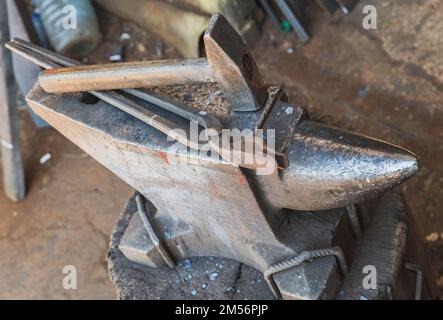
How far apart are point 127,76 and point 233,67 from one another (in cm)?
39

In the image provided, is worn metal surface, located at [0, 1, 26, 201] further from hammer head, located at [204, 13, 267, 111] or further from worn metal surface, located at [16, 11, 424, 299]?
hammer head, located at [204, 13, 267, 111]

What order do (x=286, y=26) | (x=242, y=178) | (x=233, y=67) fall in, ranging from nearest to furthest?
(x=233, y=67) → (x=242, y=178) → (x=286, y=26)

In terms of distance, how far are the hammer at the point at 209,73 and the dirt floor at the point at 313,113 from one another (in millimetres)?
1771

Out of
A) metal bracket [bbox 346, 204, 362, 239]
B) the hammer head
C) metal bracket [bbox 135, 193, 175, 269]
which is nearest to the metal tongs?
the hammer head

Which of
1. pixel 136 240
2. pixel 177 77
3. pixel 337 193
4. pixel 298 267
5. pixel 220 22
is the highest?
pixel 220 22

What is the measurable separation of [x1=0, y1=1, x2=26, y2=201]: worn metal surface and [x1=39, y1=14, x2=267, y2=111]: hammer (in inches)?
77.3

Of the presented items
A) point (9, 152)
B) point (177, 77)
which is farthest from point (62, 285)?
point (177, 77)

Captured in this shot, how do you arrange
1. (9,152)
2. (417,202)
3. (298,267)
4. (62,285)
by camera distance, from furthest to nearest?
(9,152), (62,285), (417,202), (298,267)

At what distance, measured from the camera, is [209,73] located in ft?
6.33

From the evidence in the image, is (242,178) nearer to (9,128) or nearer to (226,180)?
(226,180)

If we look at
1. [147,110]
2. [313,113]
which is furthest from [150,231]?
[313,113]

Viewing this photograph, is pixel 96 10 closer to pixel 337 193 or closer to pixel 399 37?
pixel 399 37

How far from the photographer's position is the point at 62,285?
383 cm

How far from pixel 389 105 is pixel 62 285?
2327 millimetres
